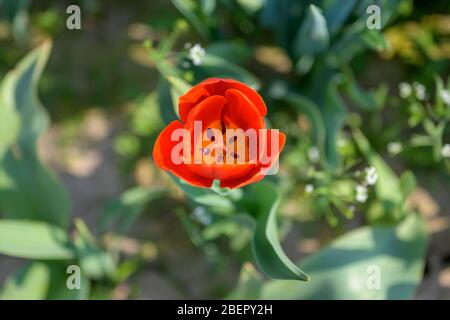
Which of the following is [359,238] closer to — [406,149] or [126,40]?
[406,149]

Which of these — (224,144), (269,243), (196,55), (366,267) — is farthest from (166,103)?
(366,267)

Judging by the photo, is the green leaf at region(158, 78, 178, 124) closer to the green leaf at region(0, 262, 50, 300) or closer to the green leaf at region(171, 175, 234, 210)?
the green leaf at region(171, 175, 234, 210)

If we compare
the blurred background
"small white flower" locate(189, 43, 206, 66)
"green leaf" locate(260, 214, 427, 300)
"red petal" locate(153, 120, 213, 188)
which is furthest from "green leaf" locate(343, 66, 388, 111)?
"red petal" locate(153, 120, 213, 188)

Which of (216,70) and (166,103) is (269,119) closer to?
(216,70)

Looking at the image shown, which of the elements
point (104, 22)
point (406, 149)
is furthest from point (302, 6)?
point (104, 22)

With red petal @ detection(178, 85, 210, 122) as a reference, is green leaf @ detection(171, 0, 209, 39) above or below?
above

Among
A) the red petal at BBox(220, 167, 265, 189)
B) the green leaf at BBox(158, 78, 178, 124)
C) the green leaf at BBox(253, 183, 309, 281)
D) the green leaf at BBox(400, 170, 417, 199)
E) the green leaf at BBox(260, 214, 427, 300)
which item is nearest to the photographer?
the red petal at BBox(220, 167, 265, 189)
